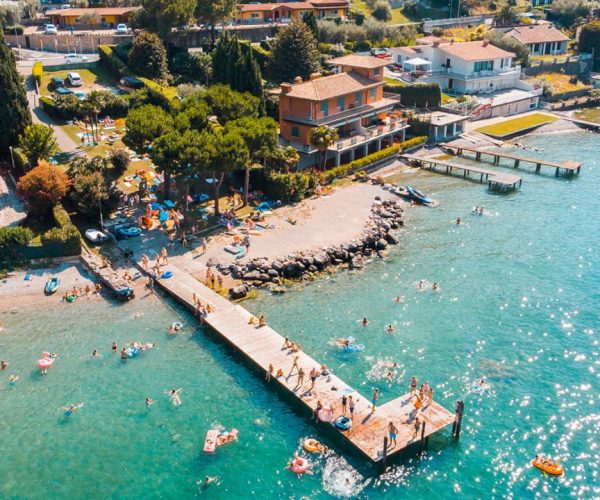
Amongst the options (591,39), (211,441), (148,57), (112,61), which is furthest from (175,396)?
(591,39)

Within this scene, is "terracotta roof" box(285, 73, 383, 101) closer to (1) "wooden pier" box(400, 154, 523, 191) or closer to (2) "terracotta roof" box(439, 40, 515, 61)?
(1) "wooden pier" box(400, 154, 523, 191)

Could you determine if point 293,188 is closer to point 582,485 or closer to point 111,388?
point 111,388

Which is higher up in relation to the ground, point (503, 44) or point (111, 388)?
point (503, 44)

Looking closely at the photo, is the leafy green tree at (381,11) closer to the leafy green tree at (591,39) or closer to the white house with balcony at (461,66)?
the white house with balcony at (461,66)

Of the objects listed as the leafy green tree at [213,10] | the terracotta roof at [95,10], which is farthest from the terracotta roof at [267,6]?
the terracotta roof at [95,10]

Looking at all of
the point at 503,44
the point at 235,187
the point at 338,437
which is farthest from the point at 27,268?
the point at 503,44

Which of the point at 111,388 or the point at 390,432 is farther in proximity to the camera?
the point at 111,388

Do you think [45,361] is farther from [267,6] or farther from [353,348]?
[267,6]
